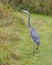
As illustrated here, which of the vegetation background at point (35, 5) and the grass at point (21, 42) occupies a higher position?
the grass at point (21, 42)

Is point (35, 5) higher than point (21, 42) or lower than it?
lower

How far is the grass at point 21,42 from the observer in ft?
30.4

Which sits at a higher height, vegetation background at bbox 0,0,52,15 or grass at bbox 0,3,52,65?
grass at bbox 0,3,52,65

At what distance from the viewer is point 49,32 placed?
13633 mm

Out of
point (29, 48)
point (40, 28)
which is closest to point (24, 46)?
point (29, 48)

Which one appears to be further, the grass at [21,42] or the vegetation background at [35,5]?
the vegetation background at [35,5]

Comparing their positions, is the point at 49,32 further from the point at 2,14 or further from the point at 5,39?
the point at 5,39

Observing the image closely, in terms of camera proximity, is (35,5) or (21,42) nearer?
(21,42)

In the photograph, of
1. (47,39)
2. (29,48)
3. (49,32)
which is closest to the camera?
(29,48)

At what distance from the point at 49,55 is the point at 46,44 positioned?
140cm

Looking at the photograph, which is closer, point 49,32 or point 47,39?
point 47,39

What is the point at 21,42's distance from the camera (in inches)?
448

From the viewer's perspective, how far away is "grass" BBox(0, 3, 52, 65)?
9.27 metres

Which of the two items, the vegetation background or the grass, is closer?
the grass
